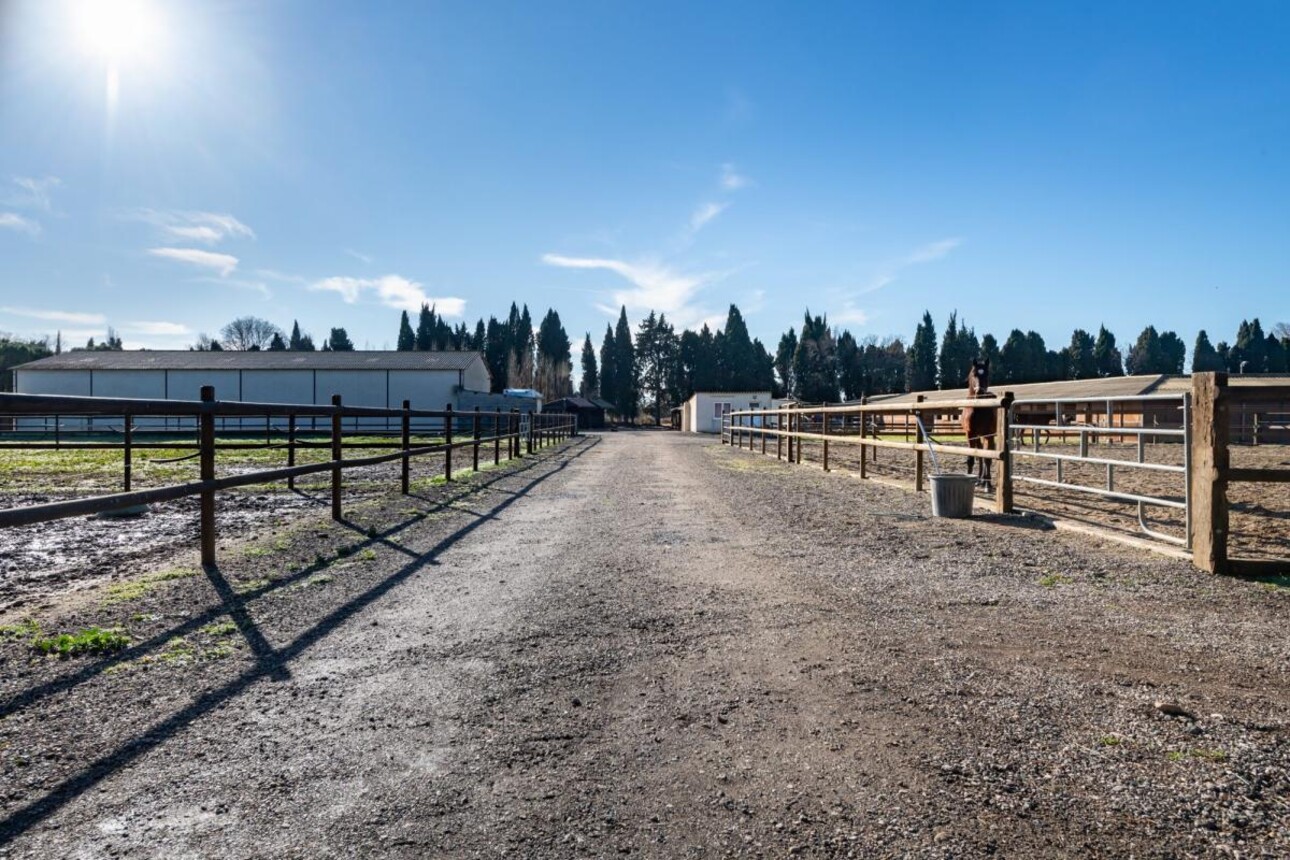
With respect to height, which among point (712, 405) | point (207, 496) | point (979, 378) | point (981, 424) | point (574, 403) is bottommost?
point (207, 496)

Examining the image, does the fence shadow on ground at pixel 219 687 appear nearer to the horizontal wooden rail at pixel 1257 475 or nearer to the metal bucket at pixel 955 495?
the metal bucket at pixel 955 495

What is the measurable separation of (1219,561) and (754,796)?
4.24 m

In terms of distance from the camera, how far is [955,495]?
22.5 ft

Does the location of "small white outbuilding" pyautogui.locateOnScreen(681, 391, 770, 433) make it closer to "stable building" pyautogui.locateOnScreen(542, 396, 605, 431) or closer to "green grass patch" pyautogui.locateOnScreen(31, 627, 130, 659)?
"stable building" pyautogui.locateOnScreen(542, 396, 605, 431)

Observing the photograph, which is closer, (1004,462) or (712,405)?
(1004,462)

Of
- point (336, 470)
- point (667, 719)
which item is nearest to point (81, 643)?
point (667, 719)

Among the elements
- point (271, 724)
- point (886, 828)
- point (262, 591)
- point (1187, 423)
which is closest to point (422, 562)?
point (262, 591)

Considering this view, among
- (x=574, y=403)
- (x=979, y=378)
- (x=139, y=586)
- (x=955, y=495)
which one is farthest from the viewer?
(x=574, y=403)

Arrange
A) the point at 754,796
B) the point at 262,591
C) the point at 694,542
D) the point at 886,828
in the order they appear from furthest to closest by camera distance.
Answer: the point at 694,542, the point at 262,591, the point at 754,796, the point at 886,828

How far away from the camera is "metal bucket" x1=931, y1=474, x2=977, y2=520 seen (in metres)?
6.84

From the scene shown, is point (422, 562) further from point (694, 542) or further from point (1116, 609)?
point (1116, 609)

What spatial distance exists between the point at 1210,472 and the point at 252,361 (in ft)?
176

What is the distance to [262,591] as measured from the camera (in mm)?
3949

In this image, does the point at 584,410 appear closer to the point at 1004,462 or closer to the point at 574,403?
the point at 574,403
